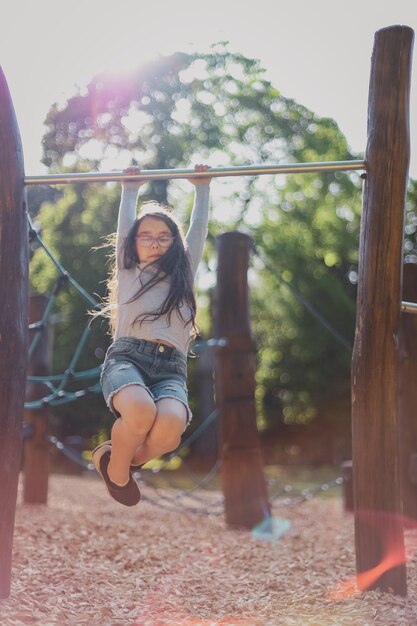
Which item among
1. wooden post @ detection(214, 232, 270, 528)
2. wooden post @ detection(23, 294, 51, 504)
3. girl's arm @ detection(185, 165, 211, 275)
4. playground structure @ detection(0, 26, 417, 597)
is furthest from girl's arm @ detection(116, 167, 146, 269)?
wooden post @ detection(23, 294, 51, 504)

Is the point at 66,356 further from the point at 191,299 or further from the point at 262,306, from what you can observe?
the point at 191,299

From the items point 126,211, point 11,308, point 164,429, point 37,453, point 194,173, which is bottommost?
point 37,453

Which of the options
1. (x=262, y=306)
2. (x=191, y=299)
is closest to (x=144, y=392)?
(x=191, y=299)

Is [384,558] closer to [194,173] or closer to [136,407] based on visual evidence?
[136,407]

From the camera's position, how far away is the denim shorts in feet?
11.7

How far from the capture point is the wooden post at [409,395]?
692 cm

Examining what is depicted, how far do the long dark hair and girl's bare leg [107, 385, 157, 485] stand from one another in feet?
1.30

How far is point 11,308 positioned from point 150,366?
657mm

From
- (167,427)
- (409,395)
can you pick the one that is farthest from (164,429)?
(409,395)

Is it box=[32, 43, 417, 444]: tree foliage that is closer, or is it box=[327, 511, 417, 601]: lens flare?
box=[327, 511, 417, 601]: lens flare

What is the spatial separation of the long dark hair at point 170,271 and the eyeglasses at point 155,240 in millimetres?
22

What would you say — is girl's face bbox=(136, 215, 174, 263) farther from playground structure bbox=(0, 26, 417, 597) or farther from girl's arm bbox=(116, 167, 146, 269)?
playground structure bbox=(0, 26, 417, 597)

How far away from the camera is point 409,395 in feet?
23.3

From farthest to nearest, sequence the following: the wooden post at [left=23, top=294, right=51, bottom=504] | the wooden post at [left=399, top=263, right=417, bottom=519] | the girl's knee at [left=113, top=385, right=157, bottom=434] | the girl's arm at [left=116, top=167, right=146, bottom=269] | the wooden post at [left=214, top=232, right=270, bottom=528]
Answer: the wooden post at [left=23, top=294, right=51, bottom=504] → the wooden post at [left=399, top=263, right=417, bottom=519] → the wooden post at [left=214, top=232, right=270, bottom=528] → the girl's arm at [left=116, top=167, right=146, bottom=269] → the girl's knee at [left=113, top=385, right=157, bottom=434]
